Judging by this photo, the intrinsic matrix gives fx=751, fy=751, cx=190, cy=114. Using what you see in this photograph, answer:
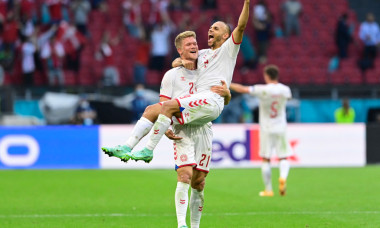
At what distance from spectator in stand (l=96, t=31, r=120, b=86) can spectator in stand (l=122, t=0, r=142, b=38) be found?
0.83 m

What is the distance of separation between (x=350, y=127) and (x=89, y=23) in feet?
32.6

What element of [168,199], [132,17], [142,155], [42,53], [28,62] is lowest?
[168,199]

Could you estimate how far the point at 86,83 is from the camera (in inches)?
931

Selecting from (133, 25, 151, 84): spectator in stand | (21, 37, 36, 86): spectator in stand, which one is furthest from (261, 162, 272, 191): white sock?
(21, 37, 36, 86): spectator in stand

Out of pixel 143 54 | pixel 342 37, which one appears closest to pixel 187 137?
pixel 143 54

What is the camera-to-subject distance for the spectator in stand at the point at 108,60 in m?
23.3

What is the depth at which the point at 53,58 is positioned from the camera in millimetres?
23188

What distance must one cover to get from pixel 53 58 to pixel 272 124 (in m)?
11.5

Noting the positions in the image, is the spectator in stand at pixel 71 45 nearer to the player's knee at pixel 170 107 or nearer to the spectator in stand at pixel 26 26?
the spectator in stand at pixel 26 26

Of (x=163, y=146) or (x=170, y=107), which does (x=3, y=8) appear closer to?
(x=163, y=146)

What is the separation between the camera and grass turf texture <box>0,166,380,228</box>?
32.4 feet

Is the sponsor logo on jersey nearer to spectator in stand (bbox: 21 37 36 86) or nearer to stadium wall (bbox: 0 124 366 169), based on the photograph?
stadium wall (bbox: 0 124 366 169)

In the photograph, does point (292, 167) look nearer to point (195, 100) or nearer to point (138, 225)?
point (138, 225)

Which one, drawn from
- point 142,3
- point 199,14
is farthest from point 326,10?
point 142,3
